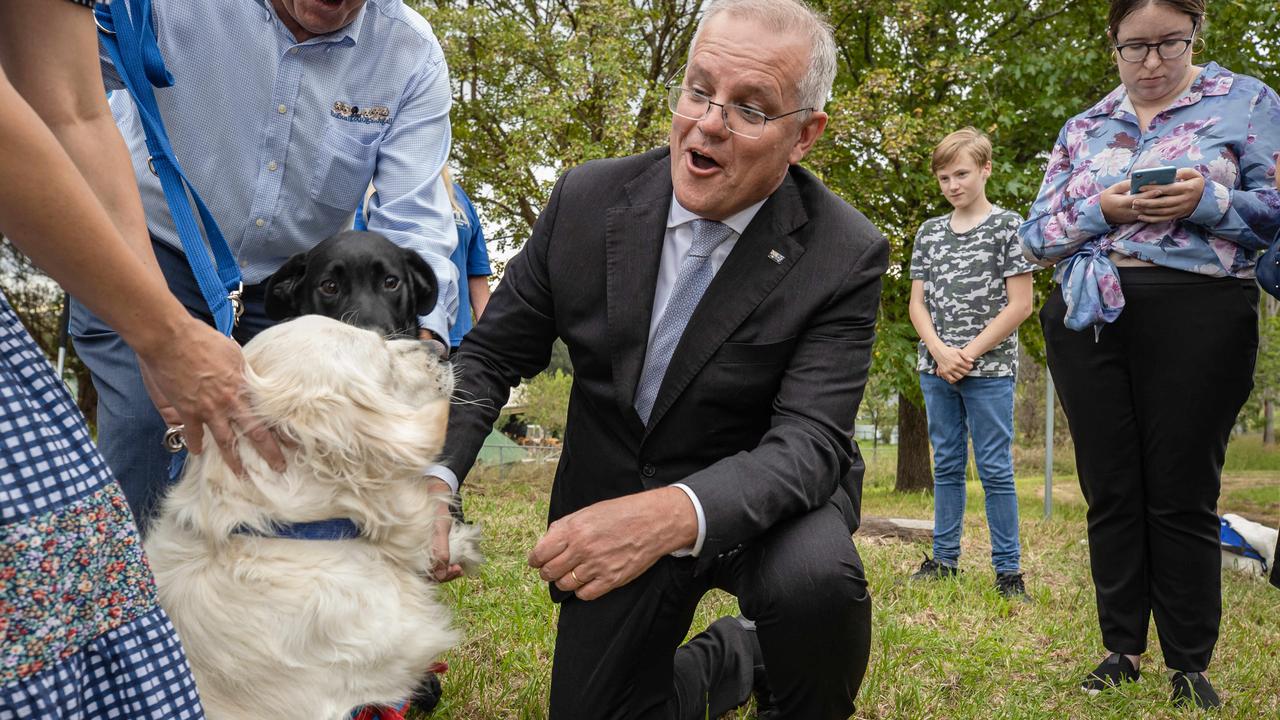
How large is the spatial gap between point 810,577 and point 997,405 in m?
3.49

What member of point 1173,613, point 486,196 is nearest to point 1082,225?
point 1173,613

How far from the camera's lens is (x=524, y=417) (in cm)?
1564

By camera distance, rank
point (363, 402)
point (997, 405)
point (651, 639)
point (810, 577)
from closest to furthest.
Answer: point (363, 402) < point (810, 577) < point (651, 639) < point (997, 405)

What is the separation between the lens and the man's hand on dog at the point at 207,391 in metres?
1.73

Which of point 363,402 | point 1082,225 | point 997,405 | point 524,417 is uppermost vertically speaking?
point 1082,225

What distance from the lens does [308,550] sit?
87.8 inches

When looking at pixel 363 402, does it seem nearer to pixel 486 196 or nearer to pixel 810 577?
pixel 810 577

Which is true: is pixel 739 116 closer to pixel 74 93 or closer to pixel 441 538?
pixel 441 538

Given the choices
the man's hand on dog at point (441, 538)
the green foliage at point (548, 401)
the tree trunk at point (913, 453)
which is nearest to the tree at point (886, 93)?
the tree trunk at point (913, 453)

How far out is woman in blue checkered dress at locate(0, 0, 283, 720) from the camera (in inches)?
52.6

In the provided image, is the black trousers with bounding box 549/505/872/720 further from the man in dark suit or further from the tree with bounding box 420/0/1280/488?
the tree with bounding box 420/0/1280/488

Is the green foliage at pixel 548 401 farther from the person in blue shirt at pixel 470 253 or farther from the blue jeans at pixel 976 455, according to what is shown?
the blue jeans at pixel 976 455

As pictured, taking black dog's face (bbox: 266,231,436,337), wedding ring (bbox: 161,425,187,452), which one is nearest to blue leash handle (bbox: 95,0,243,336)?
black dog's face (bbox: 266,231,436,337)

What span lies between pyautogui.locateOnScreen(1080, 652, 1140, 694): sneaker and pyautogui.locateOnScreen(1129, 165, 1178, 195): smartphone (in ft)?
6.18
